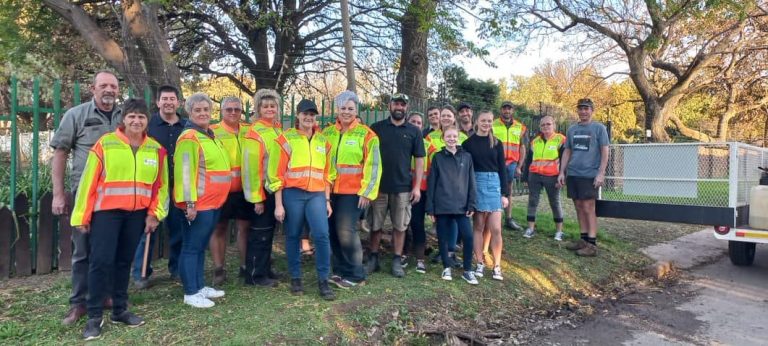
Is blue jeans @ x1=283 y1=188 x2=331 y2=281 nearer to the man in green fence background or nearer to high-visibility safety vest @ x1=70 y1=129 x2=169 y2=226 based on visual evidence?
high-visibility safety vest @ x1=70 y1=129 x2=169 y2=226

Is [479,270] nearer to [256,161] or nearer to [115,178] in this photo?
[256,161]

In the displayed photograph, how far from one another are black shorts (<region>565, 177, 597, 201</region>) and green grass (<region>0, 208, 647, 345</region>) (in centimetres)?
124

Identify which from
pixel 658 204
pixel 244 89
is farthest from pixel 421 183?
pixel 244 89

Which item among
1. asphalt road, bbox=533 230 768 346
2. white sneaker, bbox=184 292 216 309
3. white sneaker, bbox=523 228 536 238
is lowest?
asphalt road, bbox=533 230 768 346

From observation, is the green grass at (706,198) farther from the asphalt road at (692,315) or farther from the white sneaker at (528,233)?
the white sneaker at (528,233)

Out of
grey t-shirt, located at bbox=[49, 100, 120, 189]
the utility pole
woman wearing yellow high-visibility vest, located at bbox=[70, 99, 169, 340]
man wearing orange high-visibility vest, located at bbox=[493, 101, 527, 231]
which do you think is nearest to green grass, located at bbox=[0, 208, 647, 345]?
woman wearing yellow high-visibility vest, located at bbox=[70, 99, 169, 340]

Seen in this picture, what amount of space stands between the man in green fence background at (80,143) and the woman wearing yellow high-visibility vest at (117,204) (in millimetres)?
286

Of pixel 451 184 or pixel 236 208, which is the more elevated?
pixel 451 184

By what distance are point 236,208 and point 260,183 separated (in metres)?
0.40

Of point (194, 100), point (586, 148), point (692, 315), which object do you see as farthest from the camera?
point (586, 148)

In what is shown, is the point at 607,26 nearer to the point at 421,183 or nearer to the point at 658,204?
the point at 658,204

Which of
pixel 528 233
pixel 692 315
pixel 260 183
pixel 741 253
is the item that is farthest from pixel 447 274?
pixel 741 253

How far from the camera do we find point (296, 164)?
15.3 feet

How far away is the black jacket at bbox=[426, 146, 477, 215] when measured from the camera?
17.9 feet
